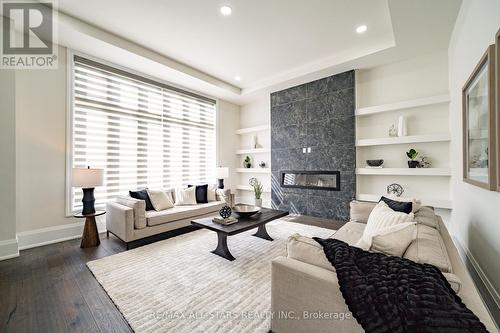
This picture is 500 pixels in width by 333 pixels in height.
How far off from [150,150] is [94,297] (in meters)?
3.02

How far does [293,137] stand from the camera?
5094 millimetres

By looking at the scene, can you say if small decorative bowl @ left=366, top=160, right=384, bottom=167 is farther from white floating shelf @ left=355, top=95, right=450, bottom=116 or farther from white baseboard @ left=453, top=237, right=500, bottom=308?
white baseboard @ left=453, top=237, right=500, bottom=308

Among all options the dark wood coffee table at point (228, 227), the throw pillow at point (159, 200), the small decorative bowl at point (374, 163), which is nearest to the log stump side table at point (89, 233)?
the throw pillow at point (159, 200)

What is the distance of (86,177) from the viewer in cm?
290

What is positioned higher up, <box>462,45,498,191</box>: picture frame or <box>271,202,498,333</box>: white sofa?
<box>462,45,498,191</box>: picture frame

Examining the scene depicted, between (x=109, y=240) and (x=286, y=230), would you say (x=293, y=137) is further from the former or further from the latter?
(x=109, y=240)

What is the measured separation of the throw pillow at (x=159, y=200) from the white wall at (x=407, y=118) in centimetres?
370

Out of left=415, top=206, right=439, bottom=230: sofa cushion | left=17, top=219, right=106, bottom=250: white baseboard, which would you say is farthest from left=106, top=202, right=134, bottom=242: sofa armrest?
left=415, top=206, right=439, bottom=230: sofa cushion

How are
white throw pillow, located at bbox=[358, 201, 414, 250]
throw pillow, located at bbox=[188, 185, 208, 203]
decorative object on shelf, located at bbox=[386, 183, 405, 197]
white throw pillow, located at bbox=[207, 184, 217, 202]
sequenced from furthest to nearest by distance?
1. white throw pillow, located at bbox=[207, 184, 217, 202]
2. throw pillow, located at bbox=[188, 185, 208, 203]
3. decorative object on shelf, located at bbox=[386, 183, 405, 197]
4. white throw pillow, located at bbox=[358, 201, 414, 250]

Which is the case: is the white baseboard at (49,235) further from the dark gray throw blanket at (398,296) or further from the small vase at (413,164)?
the small vase at (413,164)

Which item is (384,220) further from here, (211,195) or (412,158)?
(211,195)

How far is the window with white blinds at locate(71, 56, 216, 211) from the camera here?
353 cm

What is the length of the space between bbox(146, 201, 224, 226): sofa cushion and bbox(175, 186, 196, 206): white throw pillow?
169 mm

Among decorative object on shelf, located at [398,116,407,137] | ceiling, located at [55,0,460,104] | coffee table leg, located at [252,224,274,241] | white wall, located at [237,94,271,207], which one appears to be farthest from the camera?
white wall, located at [237,94,271,207]
